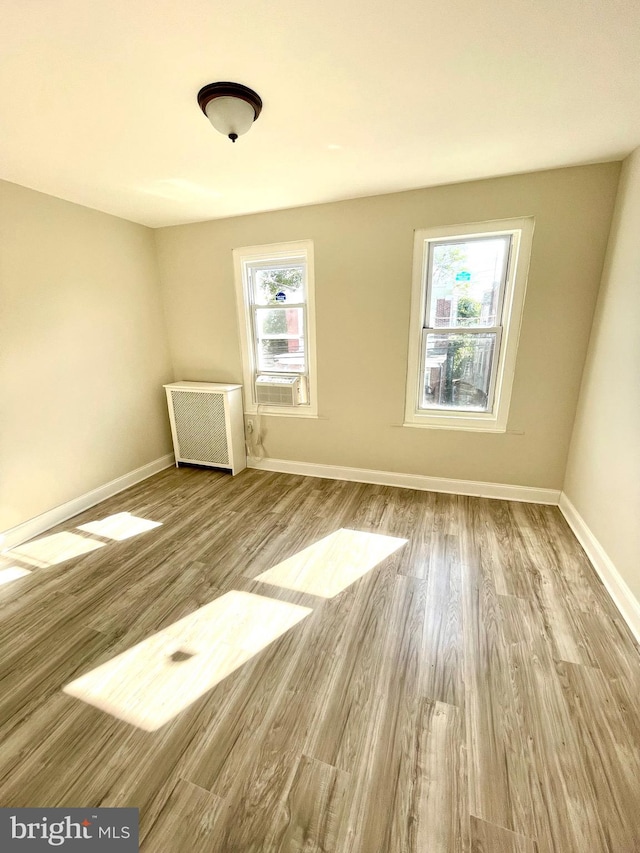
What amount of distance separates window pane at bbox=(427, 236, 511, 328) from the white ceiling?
0.48 m

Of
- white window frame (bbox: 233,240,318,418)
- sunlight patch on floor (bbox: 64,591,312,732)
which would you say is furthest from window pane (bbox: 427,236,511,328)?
sunlight patch on floor (bbox: 64,591,312,732)

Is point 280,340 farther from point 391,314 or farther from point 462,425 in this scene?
point 462,425

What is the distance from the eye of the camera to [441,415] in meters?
2.95

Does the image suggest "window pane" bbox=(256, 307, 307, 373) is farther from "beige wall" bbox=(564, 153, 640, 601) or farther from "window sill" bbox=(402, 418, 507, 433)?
"beige wall" bbox=(564, 153, 640, 601)

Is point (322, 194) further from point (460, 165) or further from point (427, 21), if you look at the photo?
point (427, 21)

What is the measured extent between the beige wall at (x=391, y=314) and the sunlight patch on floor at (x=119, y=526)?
137cm

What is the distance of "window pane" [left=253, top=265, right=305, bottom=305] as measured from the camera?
3148 millimetres

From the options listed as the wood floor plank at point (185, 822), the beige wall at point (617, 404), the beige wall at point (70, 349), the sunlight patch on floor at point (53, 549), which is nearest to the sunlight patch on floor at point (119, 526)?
the sunlight patch on floor at point (53, 549)

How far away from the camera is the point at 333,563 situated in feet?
7.11

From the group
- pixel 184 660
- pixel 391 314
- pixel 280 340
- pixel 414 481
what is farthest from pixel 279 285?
pixel 184 660

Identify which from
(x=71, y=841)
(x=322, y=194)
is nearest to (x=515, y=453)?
(x=322, y=194)

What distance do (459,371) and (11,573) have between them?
138 inches

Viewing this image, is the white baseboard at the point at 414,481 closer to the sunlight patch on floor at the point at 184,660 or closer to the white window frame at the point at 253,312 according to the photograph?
the white window frame at the point at 253,312

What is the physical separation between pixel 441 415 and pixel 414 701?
2.12 meters
